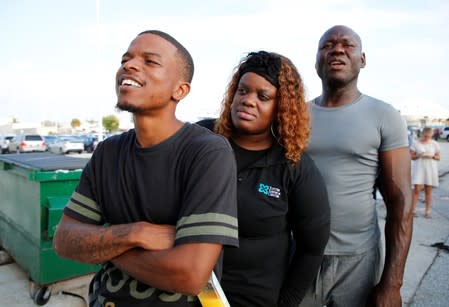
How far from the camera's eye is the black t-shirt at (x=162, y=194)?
53.0 inches

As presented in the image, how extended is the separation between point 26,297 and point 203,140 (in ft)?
11.4

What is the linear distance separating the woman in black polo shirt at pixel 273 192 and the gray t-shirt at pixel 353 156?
202 millimetres

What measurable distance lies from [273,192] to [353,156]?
1.86 feet

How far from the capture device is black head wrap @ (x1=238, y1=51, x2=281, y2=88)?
6.33ft

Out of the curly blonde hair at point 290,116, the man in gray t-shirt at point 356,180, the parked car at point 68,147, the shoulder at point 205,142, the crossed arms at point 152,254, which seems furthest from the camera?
the parked car at point 68,147

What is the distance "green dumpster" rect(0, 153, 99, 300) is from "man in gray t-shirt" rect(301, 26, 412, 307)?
2.66m

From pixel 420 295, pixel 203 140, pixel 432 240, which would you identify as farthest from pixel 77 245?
pixel 432 240

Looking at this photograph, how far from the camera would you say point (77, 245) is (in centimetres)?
146

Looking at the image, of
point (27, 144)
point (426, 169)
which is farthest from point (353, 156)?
point (27, 144)

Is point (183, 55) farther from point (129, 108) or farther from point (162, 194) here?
point (162, 194)

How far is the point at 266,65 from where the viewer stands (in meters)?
1.94

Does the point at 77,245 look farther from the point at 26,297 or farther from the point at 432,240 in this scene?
the point at 432,240

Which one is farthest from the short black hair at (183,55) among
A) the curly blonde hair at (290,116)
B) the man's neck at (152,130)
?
the curly blonde hair at (290,116)

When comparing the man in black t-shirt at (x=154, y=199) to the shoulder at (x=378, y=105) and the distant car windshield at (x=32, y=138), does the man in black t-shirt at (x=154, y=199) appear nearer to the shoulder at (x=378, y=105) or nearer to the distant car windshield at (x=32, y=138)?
the shoulder at (x=378, y=105)
